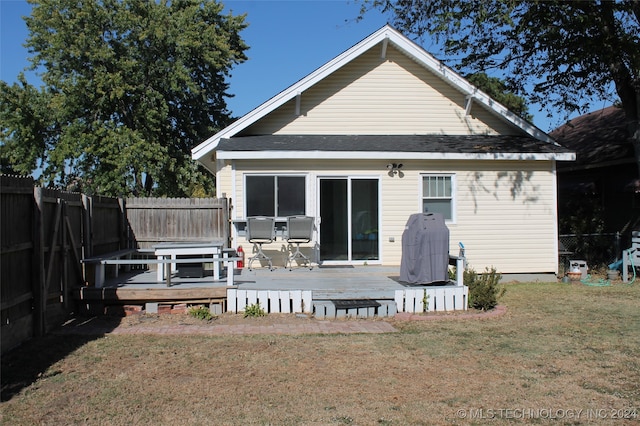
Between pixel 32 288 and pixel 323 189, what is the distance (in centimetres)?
670

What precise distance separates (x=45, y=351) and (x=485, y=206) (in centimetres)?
955

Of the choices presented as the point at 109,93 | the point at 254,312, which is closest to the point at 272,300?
the point at 254,312

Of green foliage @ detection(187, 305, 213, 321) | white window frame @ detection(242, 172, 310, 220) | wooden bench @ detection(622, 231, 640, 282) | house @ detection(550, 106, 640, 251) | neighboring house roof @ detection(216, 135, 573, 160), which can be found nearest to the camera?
green foliage @ detection(187, 305, 213, 321)

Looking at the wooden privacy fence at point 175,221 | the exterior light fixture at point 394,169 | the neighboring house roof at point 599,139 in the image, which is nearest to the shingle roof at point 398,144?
the exterior light fixture at point 394,169

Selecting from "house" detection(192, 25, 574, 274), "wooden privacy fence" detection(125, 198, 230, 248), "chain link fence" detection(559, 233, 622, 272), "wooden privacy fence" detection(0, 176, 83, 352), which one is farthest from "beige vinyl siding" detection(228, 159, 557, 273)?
"wooden privacy fence" detection(0, 176, 83, 352)

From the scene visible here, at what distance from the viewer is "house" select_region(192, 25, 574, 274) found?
12164 mm

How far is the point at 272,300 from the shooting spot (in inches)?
339

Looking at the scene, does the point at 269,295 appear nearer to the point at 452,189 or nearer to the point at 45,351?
the point at 45,351

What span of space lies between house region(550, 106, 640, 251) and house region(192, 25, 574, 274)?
3.11m

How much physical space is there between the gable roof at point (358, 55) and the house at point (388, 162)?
2 cm

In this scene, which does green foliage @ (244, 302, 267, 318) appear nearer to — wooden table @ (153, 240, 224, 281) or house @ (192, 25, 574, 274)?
wooden table @ (153, 240, 224, 281)

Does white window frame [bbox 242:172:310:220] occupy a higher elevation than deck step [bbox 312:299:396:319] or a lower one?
higher

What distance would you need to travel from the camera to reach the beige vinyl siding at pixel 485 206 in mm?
12367

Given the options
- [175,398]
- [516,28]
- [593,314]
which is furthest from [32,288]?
[516,28]
